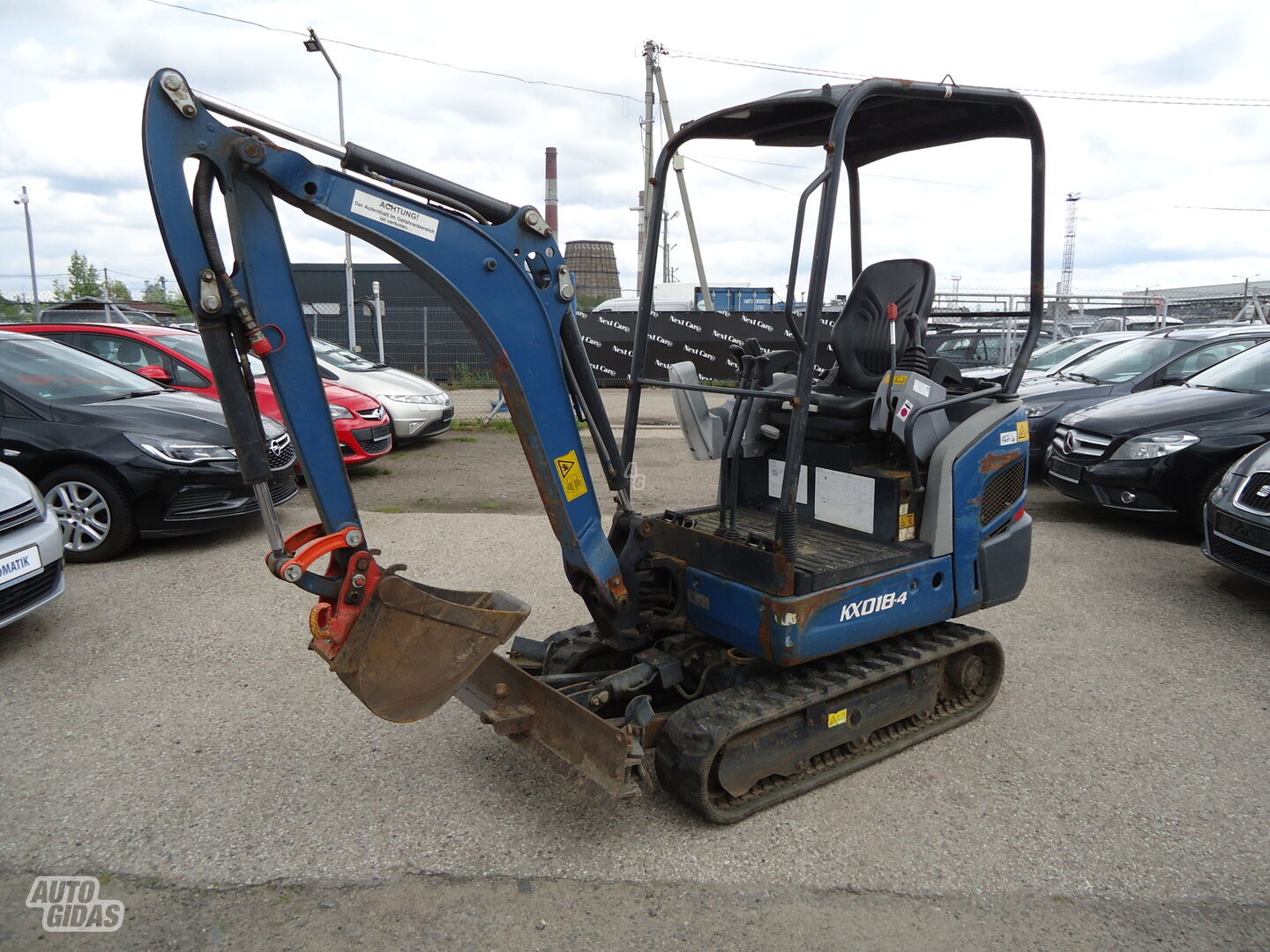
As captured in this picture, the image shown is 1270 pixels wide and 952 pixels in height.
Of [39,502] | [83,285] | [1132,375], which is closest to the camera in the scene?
[39,502]

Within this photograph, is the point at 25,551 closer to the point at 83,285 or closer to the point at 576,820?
the point at 576,820

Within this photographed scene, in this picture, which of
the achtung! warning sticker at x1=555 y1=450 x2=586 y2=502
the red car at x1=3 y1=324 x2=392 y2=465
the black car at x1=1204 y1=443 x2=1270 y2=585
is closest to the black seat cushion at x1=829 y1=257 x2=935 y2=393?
the achtung! warning sticker at x1=555 y1=450 x2=586 y2=502

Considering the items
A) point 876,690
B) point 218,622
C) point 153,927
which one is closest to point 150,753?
point 153,927

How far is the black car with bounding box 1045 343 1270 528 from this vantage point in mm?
7000

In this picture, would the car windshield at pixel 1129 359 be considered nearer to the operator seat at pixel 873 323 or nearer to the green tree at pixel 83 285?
the operator seat at pixel 873 323

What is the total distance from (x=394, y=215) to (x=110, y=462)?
475 centimetres

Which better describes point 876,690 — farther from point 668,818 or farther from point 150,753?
point 150,753

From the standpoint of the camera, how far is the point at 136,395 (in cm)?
749

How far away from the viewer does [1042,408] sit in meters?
9.23

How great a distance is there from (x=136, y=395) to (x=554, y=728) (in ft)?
19.4

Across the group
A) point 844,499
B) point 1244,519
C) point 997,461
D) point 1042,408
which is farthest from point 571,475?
point 1042,408

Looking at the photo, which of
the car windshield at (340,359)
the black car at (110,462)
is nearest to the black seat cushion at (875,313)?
the black car at (110,462)

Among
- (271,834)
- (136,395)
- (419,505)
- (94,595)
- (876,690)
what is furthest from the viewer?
(419,505)

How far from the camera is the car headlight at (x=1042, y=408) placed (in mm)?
9156
